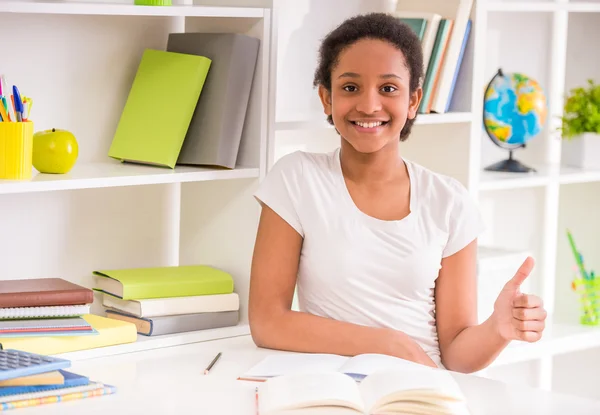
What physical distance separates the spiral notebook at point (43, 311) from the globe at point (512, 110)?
1.29 meters

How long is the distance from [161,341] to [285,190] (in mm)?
385

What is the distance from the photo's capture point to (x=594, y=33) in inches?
119

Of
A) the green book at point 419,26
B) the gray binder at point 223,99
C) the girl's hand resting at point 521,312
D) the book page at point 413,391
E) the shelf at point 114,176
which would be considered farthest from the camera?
the green book at point 419,26

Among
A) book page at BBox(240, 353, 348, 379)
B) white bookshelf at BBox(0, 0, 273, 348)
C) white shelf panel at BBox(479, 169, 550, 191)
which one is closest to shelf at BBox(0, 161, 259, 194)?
white bookshelf at BBox(0, 0, 273, 348)

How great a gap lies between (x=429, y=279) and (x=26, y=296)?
0.73 metres

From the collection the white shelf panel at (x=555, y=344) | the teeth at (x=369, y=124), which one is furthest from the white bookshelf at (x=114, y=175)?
the white shelf panel at (x=555, y=344)

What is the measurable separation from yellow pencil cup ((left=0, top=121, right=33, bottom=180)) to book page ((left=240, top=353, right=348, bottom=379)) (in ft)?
1.84

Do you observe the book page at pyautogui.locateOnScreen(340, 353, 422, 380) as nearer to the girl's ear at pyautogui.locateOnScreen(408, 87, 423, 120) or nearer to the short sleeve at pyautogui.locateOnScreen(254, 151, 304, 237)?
the short sleeve at pyautogui.locateOnScreen(254, 151, 304, 237)

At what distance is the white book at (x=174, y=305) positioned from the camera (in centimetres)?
201

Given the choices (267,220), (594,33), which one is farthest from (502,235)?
(267,220)

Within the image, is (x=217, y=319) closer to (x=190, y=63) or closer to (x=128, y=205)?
(x=128, y=205)

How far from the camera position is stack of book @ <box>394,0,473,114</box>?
7.56 ft

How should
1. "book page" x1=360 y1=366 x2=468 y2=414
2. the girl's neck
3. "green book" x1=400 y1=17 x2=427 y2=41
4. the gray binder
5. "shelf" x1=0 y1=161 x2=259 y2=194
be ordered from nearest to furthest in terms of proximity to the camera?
"book page" x1=360 y1=366 x2=468 y2=414
"shelf" x1=0 y1=161 x2=259 y2=194
the girl's neck
the gray binder
"green book" x1=400 y1=17 x2=427 y2=41

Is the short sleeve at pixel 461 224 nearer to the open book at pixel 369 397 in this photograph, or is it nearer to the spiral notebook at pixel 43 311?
the open book at pixel 369 397
